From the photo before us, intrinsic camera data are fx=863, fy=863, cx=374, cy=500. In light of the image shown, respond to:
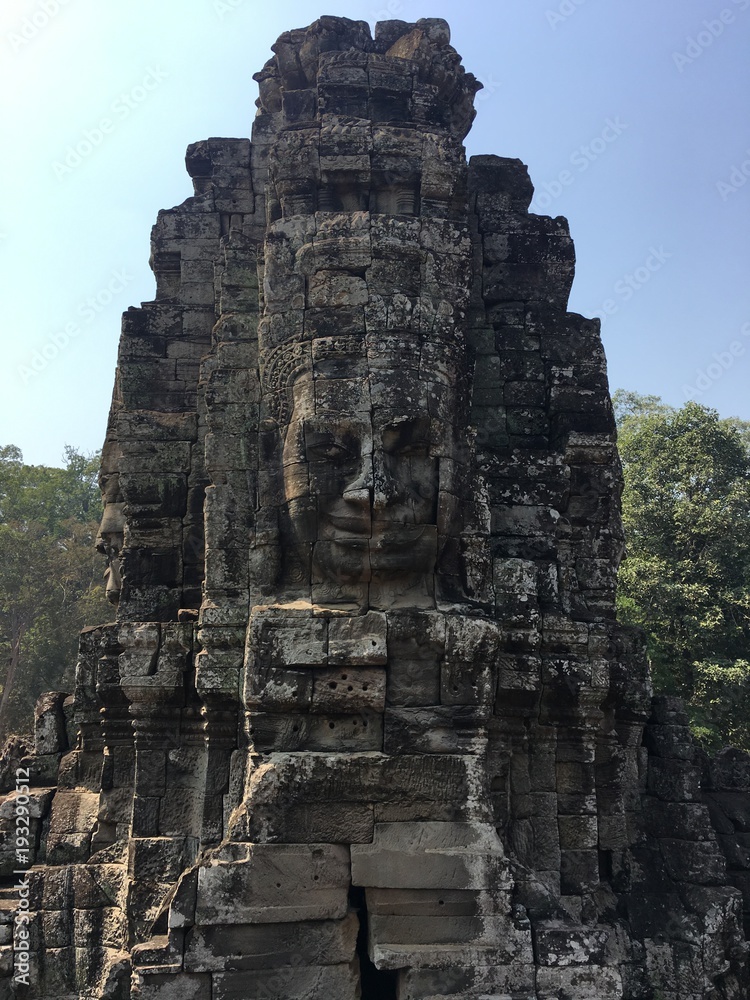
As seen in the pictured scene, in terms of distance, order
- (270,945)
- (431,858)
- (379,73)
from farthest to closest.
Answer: (379,73) < (431,858) < (270,945)

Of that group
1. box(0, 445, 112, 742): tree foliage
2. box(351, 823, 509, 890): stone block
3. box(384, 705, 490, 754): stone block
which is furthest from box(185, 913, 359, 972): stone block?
box(0, 445, 112, 742): tree foliage

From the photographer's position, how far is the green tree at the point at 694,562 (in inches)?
615

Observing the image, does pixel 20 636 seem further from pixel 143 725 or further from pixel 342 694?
pixel 342 694

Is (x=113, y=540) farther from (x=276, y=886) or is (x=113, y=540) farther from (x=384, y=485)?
(x=276, y=886)

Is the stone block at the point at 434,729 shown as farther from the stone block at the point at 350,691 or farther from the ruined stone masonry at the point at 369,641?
the stone block at the point at 350,691

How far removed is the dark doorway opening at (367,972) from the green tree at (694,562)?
1068cm

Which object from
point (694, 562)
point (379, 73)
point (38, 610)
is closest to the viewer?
point (379, 73)

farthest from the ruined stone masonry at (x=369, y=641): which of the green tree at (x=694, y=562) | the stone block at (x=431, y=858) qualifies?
the green tree at (x=694, y=562)

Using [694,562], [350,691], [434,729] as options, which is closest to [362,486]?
[350,691]

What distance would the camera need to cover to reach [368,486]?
221 inches

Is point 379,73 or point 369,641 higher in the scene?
point 379,73

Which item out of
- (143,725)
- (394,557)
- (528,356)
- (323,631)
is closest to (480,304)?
(528,356)

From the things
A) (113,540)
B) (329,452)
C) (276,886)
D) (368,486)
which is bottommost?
(276,886)

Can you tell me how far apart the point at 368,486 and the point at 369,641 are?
1.00 meters
